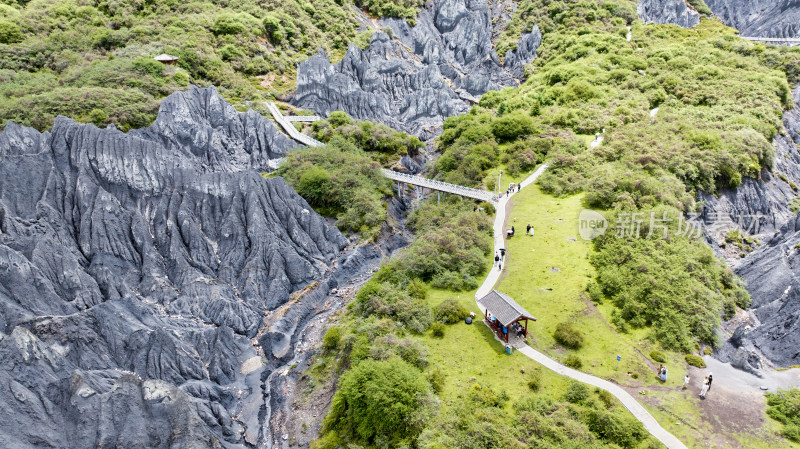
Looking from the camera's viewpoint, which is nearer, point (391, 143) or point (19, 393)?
point (19, 393)

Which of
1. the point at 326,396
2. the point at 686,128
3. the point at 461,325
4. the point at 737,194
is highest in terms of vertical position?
the point at 686,128

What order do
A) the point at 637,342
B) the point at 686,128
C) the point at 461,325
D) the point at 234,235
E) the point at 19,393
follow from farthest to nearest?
the point at 686,128 → the point at 234,235 → the point at 461,325 → the point at 637,342 → the point at 19,393

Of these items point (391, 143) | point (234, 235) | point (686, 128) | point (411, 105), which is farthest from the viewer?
point (411, 105)

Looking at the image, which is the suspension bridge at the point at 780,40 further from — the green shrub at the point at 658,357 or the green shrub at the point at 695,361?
the green shrub at the point at 658,357

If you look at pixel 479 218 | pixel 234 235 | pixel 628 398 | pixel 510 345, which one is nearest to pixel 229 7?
pixel 234 235

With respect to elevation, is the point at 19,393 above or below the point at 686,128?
below

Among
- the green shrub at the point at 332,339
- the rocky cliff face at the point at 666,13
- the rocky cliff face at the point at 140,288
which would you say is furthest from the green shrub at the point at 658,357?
the rocky cliff face at the point at 666,13

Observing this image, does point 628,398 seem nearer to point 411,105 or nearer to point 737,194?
point 737,194
